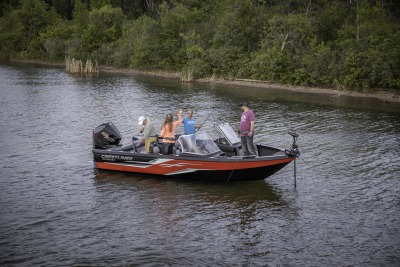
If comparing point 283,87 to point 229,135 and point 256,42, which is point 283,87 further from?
point 229,135

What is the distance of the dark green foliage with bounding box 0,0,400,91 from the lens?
140ft

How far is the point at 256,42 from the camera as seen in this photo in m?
52.7

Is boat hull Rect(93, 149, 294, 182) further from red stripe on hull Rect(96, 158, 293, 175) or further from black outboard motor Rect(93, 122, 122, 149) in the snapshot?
black outboard motor Rect(93, 122, 122, 149)

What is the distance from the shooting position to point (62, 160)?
19.6 metres

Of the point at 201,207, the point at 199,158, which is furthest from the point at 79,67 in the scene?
the point at 201,207

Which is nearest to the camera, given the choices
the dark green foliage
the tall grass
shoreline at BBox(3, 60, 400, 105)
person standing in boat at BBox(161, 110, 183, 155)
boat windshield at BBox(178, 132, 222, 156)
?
boat windshield at BBox(178, 132, 222, 156)

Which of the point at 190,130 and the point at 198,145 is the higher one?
the point at 190,130

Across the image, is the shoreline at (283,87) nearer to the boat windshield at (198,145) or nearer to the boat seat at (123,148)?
the boat windshield at (198,145)

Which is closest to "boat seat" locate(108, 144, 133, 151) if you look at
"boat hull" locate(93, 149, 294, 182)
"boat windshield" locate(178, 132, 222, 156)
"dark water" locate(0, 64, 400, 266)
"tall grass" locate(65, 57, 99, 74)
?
"boat hull" locate(93, 149, 294, 182)

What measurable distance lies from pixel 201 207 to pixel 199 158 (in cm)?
209

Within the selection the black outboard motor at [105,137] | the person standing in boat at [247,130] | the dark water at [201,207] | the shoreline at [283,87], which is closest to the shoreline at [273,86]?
the shoreline at [283,87]

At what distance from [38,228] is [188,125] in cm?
637

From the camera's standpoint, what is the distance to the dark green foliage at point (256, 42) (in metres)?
42.7

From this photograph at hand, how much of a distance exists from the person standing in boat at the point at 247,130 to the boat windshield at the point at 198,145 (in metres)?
0.93
